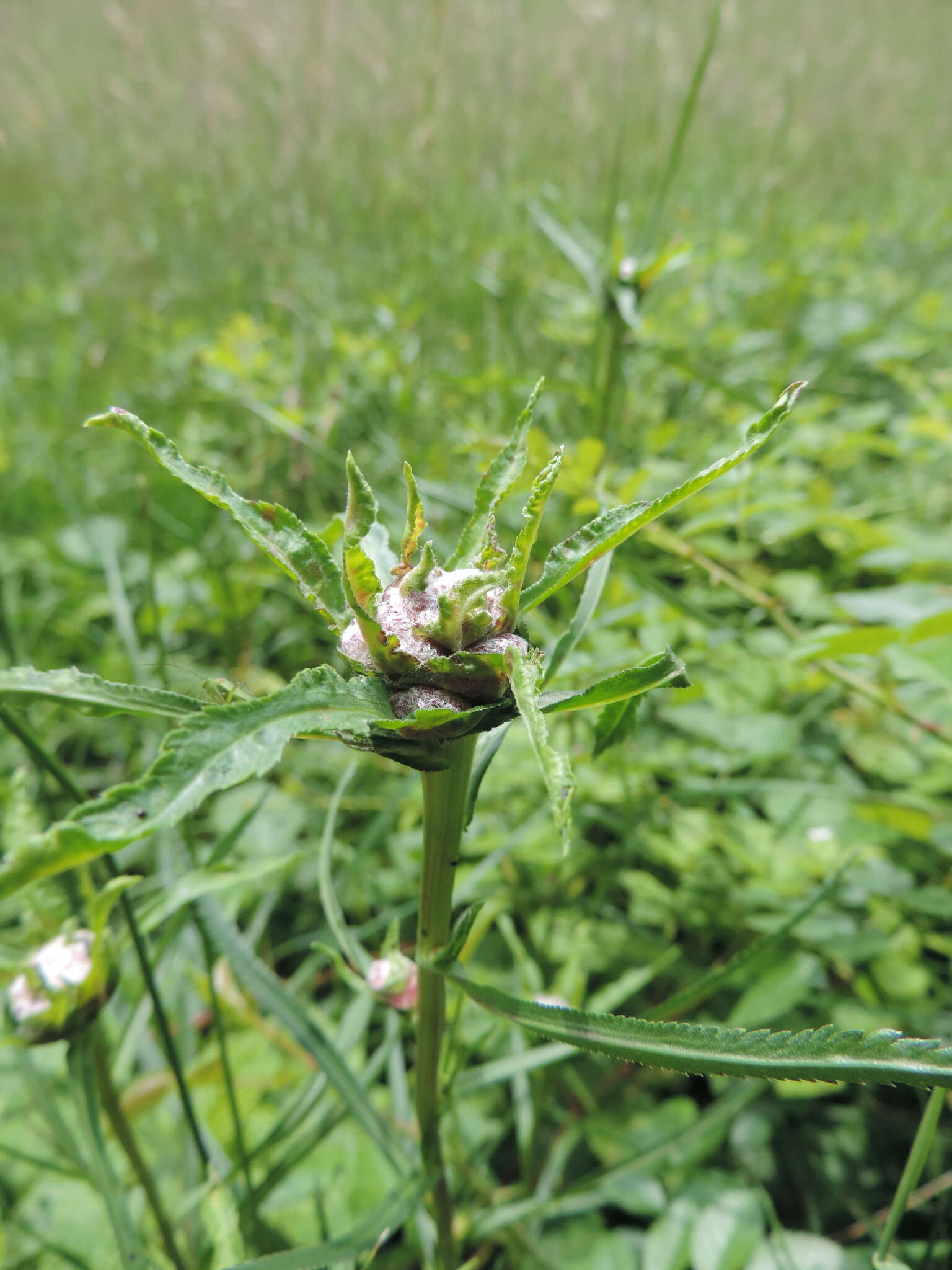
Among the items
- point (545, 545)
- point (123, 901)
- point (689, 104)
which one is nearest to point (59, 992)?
point (123, 901)

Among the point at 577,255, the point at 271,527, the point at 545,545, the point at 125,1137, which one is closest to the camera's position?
the point at 271,527

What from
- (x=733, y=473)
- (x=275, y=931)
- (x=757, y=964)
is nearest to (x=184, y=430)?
(x=275, y=931)

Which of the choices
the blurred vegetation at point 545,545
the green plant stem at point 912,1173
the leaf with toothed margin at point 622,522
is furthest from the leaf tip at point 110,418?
the green plant stem at point 912,1173

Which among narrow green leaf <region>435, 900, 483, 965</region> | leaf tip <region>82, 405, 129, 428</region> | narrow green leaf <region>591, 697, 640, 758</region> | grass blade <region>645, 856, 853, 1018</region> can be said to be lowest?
grass blade <region>645, 856, 853, 1018</region>

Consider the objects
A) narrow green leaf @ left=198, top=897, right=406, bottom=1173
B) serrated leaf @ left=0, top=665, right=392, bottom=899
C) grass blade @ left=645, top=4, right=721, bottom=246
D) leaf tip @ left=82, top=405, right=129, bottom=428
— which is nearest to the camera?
serrated leaf @ left=0, top=665, right=392, bottom=899

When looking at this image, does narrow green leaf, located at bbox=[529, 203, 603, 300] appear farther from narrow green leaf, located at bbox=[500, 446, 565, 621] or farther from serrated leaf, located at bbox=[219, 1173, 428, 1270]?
serrated leaf, located at bbox=[219, 1173, 428, 1270]

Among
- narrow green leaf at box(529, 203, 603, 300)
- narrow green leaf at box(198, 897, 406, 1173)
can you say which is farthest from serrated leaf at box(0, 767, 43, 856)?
narrow green leaf at box(529, 203, 603, 300)

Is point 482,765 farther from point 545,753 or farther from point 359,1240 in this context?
point 359,1240
